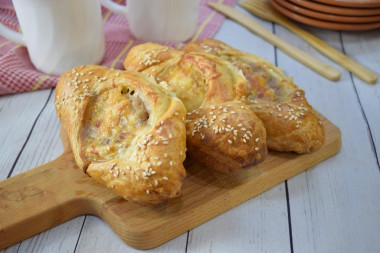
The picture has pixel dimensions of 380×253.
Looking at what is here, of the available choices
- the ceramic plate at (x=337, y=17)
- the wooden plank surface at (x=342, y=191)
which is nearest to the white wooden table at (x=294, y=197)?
the wooden plank surface at (x=342, y=191)

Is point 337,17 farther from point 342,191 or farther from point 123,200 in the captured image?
point 123,200

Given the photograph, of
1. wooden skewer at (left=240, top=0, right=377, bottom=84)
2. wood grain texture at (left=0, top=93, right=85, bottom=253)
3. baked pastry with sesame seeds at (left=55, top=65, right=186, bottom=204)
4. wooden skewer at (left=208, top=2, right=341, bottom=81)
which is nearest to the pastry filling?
baked pastry with sesame seeds at (left=55, top=65, right=186, bottom=204)

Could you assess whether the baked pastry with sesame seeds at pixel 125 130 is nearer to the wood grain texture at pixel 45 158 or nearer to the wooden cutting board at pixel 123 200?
the wooden cutting board at pixel 123 200

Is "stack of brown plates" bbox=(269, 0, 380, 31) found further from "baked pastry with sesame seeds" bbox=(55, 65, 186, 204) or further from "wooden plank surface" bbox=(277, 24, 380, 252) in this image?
"baked pastry with sesame seeds" bbox=(55, 65, 186, 204)

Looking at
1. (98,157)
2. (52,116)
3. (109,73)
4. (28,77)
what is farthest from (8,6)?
(98,157)

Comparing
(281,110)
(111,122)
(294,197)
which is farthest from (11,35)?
(294,197)

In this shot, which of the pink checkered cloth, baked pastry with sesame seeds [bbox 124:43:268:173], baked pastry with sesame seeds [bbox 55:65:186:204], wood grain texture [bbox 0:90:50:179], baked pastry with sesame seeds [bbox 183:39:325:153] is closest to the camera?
baked pastry with sesame seeds [bbox 55:65:186:204]
